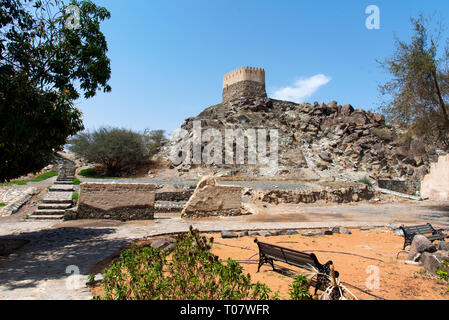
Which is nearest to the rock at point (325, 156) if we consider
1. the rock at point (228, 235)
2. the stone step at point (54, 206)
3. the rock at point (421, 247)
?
the rock at point (228, 235)

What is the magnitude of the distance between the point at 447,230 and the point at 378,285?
693 centimetres

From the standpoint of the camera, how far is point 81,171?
30.9 m

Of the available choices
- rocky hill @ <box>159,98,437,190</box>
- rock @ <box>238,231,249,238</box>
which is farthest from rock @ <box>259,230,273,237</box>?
rocky hill @ <box>159,98,437,190</box>

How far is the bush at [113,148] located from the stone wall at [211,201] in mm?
22157

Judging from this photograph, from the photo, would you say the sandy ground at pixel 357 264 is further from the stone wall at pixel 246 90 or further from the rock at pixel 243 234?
the stone wall at pixel 246 90

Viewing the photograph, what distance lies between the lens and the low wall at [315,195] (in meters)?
17.8

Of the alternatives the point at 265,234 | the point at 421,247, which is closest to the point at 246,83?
the point at 265,234

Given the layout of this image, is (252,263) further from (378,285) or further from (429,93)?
(429,93)

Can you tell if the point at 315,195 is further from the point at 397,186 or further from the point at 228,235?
the point at 397,186

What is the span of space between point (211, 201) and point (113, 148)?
911 inches

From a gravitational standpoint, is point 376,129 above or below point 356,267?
above

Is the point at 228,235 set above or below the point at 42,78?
below

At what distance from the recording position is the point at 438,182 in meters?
20.2
